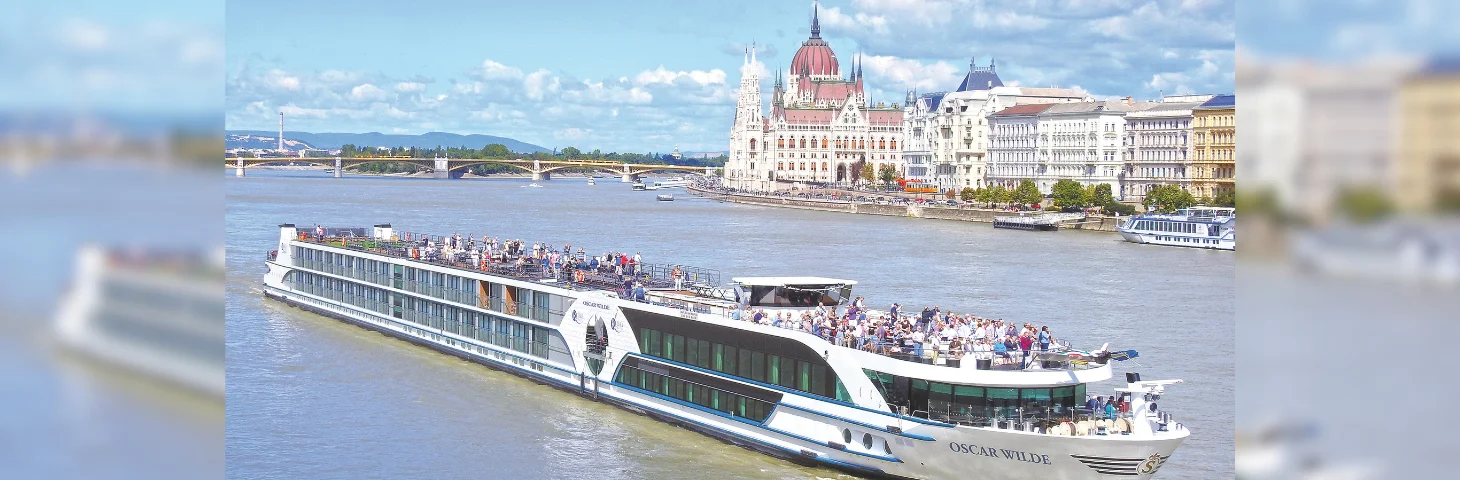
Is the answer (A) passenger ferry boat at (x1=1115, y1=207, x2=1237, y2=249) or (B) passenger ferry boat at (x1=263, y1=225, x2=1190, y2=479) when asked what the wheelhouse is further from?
(A) passenger ferry boat at (x1=1115, y1=207, x2=1237, y2=249)

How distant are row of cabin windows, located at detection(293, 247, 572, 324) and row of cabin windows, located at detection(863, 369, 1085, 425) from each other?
7.18 meters

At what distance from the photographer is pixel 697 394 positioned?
18922mm

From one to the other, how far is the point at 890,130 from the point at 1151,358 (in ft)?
403

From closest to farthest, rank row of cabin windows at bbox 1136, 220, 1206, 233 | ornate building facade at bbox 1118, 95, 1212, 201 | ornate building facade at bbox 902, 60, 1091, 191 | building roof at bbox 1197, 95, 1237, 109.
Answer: row of cabin windows at bbox 1136, 220, 1206, 233 < building roof at bbox 1197, 95, 1237, 109 < ornate building facade at bbox 1118, 95, 1212, 201 < ornate building facade at bbox 902, 60, 1091, 191

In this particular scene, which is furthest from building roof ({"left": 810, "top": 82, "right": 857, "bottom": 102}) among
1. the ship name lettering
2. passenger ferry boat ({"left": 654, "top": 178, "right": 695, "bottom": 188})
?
the ship name lettering

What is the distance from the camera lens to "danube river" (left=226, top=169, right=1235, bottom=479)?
17500mm

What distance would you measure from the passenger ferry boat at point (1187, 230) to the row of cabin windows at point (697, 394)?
4235 centimetres

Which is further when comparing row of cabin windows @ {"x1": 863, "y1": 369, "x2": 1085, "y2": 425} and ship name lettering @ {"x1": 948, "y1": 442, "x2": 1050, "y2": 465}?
row of cabin windows @ {"x1": 863, "y1": 369, "x2": 1085, "y2": 425}

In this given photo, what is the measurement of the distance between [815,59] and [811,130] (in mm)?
25066
